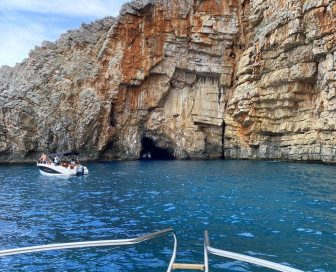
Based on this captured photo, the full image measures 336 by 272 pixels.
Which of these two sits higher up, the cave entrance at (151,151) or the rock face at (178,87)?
the rock face at (178,87)

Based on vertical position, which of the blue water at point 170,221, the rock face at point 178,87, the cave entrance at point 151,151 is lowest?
the blue water at point 170,221

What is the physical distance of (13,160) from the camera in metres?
36.0

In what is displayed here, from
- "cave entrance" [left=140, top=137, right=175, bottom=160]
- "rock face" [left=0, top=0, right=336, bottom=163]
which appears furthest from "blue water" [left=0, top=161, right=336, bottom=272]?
"cave entrance" [left=140, top=137, right=175, bottom=160]

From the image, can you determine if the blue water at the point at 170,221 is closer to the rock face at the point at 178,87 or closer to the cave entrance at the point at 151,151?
the rock face at the point at 178,87

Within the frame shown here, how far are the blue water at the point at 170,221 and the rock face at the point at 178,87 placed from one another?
16.8 meters

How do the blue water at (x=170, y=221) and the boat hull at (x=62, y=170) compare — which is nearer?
the blue water at (x=170, y=221)

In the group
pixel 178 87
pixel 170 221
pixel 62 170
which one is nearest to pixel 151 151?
pixel 178 87

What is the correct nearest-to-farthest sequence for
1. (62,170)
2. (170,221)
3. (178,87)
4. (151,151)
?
(170,221) → (62,170) → (178,87) → (151,151)

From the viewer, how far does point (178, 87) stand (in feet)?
144

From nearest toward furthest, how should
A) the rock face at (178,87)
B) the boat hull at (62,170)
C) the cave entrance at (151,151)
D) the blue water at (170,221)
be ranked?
the blue water at (170,221) → the boat hull at (62,170) → the rock face at (178,87) → the cave entrance at (151,151)

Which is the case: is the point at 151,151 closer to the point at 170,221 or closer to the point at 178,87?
the point at 178,87

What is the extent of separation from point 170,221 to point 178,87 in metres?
34.8

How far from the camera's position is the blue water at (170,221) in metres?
7.09

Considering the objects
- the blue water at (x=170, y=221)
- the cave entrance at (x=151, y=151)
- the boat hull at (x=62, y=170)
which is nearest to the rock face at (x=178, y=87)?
the cave entrance at (x=151, y=151)
